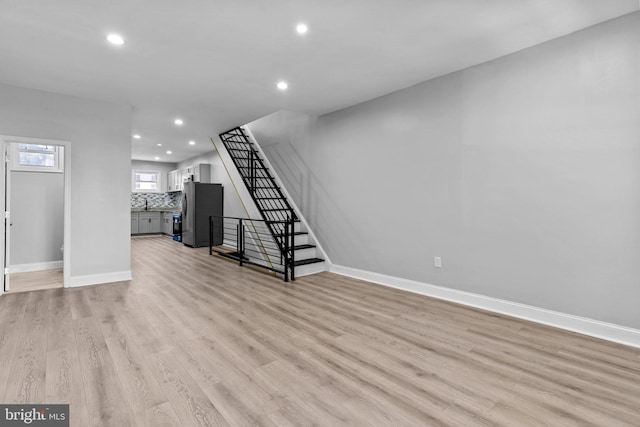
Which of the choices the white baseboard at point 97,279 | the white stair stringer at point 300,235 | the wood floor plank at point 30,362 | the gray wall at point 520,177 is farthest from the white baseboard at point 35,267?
the gray wall at point 520,177

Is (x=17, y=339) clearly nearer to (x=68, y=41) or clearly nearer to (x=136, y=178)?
(x=68, y=41)

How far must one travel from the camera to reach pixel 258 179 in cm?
649

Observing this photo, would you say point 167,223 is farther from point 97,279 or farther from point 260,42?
point 260,42

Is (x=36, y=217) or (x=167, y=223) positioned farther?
(x=167, y=223)

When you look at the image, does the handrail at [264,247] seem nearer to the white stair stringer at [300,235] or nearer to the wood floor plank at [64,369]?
the white stair stringer at [300,235]

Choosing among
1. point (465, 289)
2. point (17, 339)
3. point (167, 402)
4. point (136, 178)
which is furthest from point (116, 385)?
point (136, 178)

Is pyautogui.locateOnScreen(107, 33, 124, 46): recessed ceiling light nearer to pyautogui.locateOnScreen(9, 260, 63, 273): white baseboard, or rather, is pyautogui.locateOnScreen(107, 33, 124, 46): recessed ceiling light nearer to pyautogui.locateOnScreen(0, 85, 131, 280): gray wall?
pyautogui.locateOnScreen(0, 85, 131, 280): gray wall

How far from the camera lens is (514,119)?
10.2ft

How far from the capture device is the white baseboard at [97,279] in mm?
4180

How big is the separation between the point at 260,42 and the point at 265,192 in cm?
371

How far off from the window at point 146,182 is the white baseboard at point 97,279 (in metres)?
7.09

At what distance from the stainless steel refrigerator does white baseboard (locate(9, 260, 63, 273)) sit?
107 inches

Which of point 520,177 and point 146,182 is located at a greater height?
point 146,182

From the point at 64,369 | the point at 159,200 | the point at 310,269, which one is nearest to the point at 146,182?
the point at 159,200
